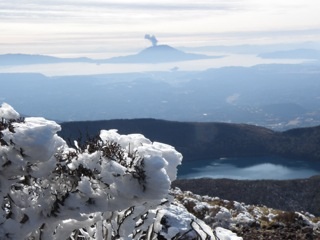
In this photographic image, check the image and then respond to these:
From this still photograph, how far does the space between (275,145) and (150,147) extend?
496 feet

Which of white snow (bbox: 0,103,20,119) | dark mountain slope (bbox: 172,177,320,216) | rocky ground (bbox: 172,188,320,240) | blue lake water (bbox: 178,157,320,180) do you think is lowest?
blue lake water (bbox: 178,157,320,180)

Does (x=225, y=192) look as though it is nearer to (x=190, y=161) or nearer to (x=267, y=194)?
(x=267, y=194)

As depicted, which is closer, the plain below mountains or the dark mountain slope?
the dark mountain slope

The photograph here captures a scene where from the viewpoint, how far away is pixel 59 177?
7789mm

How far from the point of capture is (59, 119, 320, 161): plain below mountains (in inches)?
5792

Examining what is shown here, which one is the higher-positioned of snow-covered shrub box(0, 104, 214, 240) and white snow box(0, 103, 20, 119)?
white snow box(0, 103, 20, 119)

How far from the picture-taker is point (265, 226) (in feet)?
64.5

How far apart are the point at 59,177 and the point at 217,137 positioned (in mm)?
158369

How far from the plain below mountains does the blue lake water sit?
211 inches

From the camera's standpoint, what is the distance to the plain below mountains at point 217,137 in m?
147

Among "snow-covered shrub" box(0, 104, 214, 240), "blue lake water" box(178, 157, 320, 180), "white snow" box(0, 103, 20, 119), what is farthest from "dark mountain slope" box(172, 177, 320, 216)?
"blue lake water" box(178, 157, 320, 180)

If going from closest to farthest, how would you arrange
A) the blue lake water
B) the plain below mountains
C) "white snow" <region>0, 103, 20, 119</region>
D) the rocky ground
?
"white snow" <region>0, 103, 20, 119</region>, the rocky ground, the blue lake water, the plain below mountains

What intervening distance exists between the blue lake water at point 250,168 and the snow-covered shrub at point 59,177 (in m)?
110

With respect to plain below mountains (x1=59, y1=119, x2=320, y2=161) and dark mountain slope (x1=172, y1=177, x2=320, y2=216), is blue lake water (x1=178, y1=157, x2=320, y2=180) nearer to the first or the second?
plain below mountains (x1=59, y1=119, x2=320, y2=161)
